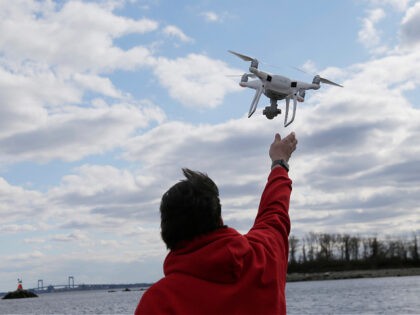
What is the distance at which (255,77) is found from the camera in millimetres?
5516

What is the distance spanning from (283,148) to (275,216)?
1.70 feet

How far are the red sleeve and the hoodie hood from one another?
0.25 m

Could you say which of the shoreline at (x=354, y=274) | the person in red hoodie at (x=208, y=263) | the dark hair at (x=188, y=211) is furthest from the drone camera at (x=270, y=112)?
the shoreline at (x=354, y=274)

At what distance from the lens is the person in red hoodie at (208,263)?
2.29 meters

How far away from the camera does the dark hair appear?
242 centimetres

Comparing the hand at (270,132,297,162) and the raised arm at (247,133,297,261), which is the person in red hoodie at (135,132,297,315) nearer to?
the raised arm at (247,133,297,261)

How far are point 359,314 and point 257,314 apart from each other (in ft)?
158

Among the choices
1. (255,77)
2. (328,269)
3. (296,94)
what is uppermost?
(255,77)

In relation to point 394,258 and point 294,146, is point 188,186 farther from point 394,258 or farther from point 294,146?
point 394,258

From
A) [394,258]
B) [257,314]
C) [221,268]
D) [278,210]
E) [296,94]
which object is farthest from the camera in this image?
[394,258]

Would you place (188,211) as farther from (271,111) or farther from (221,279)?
(271,111)

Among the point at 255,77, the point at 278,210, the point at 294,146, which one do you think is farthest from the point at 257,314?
the point at 255,77

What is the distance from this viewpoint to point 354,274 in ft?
488

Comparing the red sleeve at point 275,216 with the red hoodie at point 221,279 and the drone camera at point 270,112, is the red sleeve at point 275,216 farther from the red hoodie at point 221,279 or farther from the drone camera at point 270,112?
the drone camera at point 270,112
